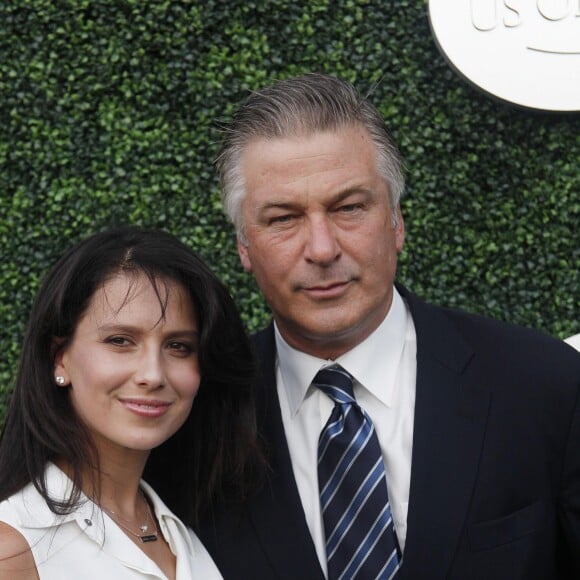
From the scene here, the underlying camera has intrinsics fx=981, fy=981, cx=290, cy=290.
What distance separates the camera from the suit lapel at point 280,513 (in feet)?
7.40

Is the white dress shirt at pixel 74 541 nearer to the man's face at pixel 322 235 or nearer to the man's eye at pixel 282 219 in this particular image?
the man's face at pixel 322 235

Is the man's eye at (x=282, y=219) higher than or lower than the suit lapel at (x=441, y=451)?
higher

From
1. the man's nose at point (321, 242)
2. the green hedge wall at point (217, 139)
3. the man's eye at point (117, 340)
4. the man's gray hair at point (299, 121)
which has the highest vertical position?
the green hedge wall at point (217, 139)

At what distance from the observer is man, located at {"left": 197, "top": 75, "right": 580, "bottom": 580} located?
224 cm

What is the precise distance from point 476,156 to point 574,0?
72 centimetres

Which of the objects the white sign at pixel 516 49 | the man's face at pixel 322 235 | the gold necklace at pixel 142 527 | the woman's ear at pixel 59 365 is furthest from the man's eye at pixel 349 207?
the white sign at pixel 516 49

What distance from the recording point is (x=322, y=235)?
2.33 m

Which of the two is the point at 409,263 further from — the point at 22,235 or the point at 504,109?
the point at 22,235

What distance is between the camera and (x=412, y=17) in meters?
4.12

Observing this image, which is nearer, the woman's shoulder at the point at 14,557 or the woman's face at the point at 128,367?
the woman's shoulder at the point at 14,557

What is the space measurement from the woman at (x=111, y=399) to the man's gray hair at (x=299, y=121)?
1.10 feet

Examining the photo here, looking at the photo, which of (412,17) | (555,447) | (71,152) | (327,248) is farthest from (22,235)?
(555,447)

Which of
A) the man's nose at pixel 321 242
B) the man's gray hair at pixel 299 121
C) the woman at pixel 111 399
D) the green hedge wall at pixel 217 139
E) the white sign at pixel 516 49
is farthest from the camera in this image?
the green hedge wall at pixel 217 139

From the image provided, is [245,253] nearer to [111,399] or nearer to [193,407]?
[193,407]
